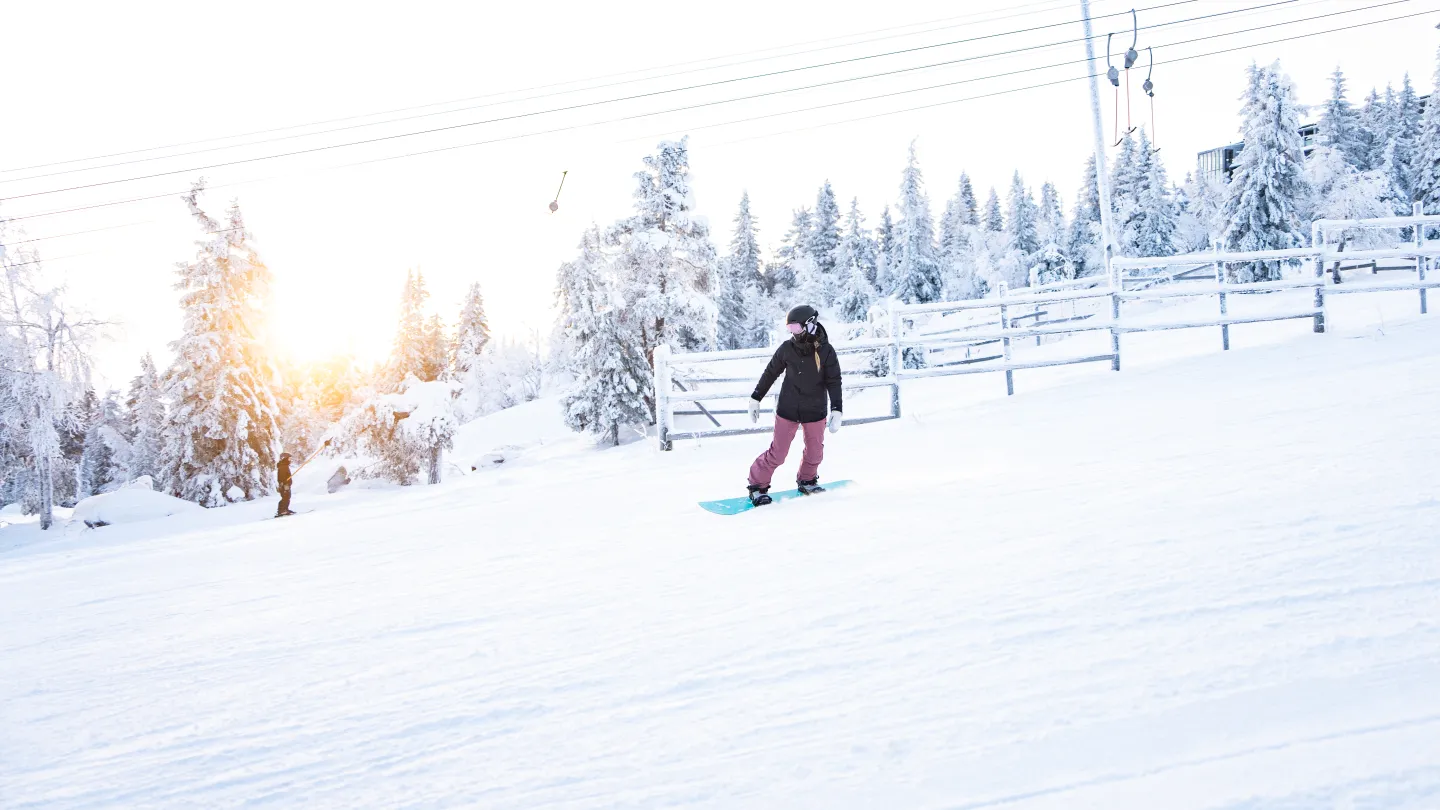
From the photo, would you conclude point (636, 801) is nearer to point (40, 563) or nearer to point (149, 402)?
point (40, 563)

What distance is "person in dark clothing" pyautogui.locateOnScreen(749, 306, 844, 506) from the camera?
259 inches

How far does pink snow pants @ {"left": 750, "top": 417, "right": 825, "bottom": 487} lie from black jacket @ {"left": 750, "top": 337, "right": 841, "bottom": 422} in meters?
0.07

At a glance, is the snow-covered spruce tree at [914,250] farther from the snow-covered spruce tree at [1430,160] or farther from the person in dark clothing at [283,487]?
the person in dark clothing at [283,487]

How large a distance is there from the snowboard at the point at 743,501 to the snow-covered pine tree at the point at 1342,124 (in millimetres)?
64192

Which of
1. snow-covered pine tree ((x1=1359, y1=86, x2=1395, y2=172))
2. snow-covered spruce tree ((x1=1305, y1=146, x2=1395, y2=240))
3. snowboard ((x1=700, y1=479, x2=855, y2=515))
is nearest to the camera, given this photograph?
snowboard ((x1=700, y1=479, x2=855, y2=515))

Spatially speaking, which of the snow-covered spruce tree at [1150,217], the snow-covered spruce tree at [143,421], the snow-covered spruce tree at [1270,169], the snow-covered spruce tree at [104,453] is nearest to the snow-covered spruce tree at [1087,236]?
the snow-covered spruce tree at [1150,217]

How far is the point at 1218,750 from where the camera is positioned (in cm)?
242

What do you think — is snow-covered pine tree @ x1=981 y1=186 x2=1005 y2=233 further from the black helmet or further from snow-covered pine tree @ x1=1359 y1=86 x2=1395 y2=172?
the black helmet

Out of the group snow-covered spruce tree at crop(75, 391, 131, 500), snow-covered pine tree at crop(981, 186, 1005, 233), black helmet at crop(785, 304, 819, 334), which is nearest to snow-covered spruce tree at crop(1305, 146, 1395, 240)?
snow-covered pine tree at crop(981, 186, 1005, 233)

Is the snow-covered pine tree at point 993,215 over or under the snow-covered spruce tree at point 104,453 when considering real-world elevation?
over

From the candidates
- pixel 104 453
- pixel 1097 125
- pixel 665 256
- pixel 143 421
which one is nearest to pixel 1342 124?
pixel 1097 125

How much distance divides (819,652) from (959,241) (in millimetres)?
79920

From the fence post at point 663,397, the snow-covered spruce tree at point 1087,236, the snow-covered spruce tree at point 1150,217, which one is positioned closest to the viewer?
the fence post at point 663,397

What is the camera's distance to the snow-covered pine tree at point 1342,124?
53.3 metres
